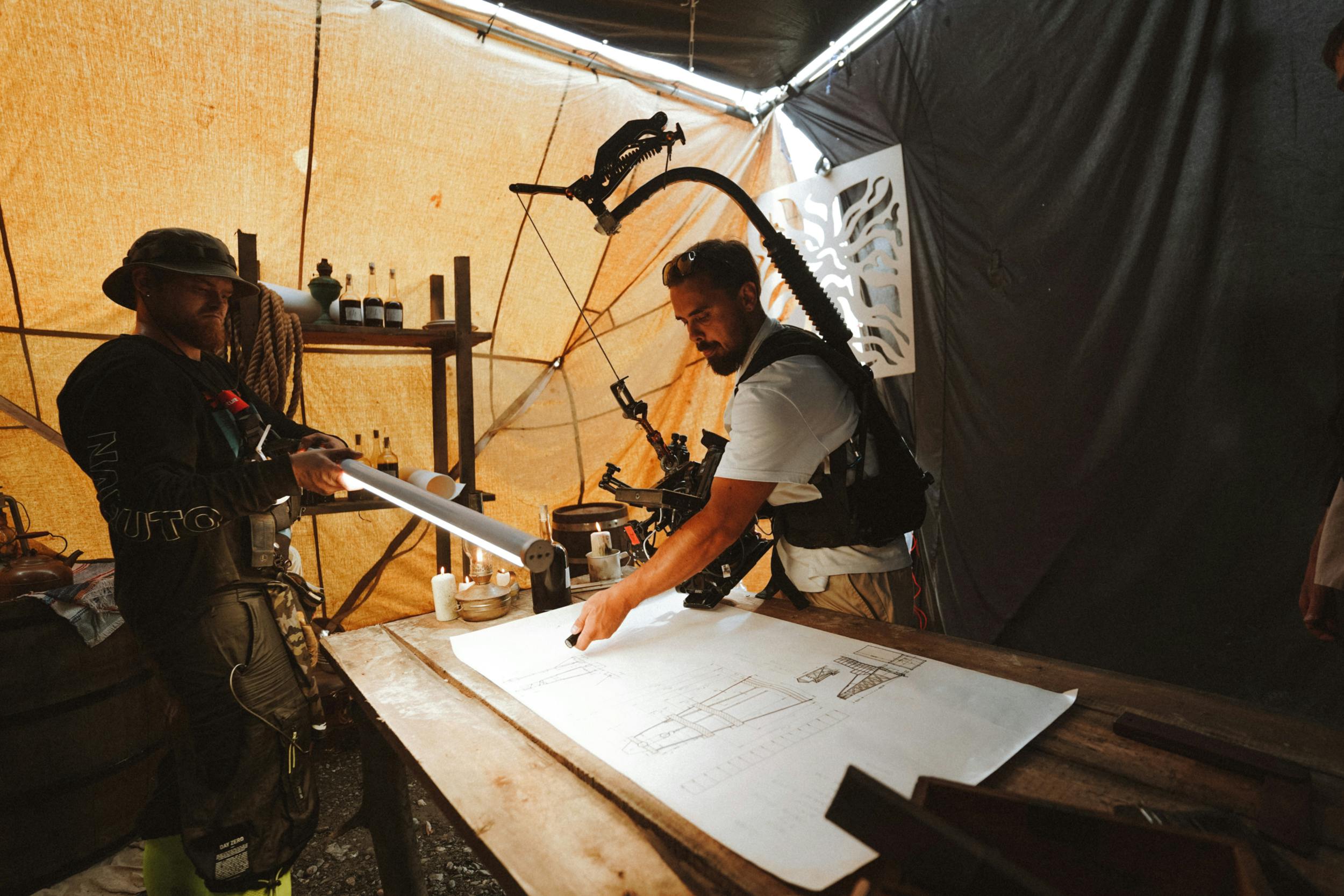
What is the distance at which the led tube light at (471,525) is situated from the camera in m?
0.67

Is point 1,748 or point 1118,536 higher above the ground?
point 1118,536

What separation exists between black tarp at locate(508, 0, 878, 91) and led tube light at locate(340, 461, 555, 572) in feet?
9.06

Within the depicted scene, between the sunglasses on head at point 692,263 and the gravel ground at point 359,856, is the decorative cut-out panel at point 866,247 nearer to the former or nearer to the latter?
the sunglasses on head at point 692,263

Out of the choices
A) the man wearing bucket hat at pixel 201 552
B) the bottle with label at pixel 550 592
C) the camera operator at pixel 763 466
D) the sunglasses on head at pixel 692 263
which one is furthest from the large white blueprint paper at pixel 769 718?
the sunglasses on head at pixel 692 263

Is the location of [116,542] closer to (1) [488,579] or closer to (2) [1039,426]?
(1) [488,579]

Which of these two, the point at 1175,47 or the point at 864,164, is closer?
the point at 1175,47

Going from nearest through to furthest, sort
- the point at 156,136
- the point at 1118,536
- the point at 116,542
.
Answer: the point at 116,542, the point at 1118,536, the point at 156,136

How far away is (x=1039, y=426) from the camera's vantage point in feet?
7.80

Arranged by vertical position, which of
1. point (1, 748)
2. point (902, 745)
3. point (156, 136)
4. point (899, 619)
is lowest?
point (1, 748)

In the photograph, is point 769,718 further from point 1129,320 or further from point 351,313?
point 351,313

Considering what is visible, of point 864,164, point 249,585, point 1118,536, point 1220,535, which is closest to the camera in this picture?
point 249,585

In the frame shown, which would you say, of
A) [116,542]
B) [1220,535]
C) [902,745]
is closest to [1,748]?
[116,542]

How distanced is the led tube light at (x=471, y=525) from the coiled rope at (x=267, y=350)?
64.3 inches

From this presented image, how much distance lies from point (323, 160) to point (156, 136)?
569 millimetres
